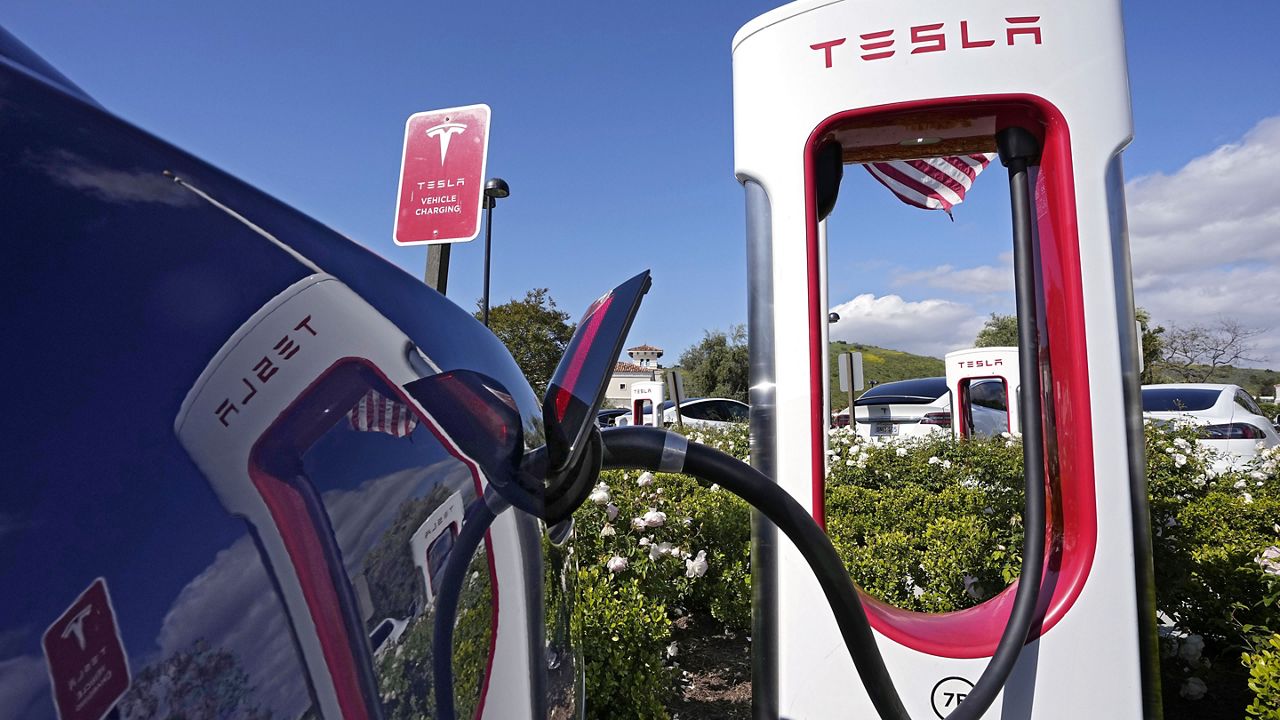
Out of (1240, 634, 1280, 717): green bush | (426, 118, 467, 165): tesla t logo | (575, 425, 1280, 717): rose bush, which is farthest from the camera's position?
(426, 118, 467, 165): tesla t logo

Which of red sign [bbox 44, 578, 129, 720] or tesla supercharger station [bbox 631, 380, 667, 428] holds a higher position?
tesla supercharger station [bbox 631, 380, 667, 428]

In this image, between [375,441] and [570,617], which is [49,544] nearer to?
[375,441]

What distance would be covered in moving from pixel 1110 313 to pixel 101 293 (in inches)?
69.8

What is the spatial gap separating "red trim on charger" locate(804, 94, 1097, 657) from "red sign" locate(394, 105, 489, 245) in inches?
96.9

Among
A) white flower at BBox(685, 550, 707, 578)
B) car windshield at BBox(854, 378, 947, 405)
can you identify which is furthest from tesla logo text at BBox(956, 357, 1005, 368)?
white flower at BBox(685, 550, 707, 578)

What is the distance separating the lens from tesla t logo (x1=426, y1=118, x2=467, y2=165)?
388 centimetres

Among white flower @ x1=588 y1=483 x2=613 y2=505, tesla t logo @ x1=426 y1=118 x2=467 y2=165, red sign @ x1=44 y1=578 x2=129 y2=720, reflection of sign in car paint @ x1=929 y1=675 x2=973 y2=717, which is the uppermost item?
tesla t logo @ x1=426 y1=118 x2=467 y2=165

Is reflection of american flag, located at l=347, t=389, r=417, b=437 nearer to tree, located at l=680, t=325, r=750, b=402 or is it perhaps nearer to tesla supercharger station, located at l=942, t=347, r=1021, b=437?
tesla supercharger station, located at l=942, t=347, r=1021, b=437

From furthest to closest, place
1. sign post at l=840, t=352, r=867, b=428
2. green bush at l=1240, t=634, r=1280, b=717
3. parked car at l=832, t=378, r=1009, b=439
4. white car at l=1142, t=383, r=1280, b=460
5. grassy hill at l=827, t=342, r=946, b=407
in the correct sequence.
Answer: grassy hill at l=827, t=342, r=946, b=407 → parked car at l=832, t=378, r=1009, b=439 → sign post at l=840, t=352, r=867, b=428 → white car at l=1142, t=383, r=1280, b=460 → green bush at l=1240, t=634, r=1280, b=717

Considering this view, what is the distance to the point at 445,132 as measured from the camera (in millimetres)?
3928

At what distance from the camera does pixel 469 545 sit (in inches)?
22.2

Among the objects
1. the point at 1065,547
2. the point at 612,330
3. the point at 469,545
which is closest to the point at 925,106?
the point at 1065,547

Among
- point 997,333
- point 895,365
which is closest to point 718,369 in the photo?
point 997,333

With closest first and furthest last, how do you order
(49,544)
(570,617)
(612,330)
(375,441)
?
(49,544)
(375,441)
(612,330)
(570,617)
